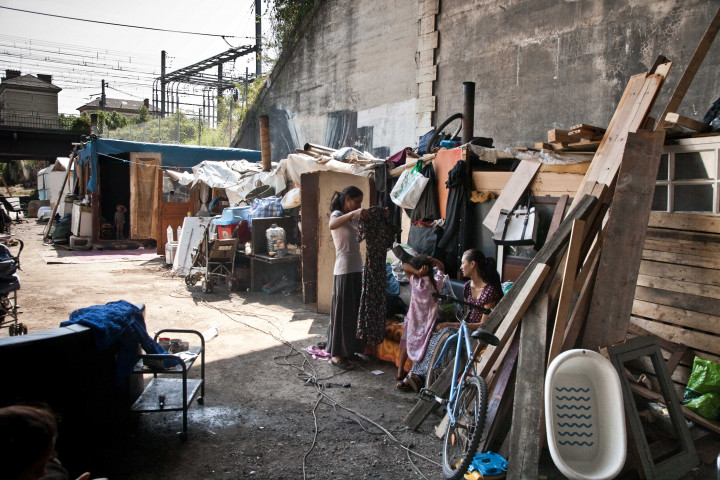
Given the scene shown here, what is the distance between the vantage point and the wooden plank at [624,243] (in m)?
3.90

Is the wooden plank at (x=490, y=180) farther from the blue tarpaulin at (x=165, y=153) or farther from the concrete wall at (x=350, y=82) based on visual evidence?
the blue tarpaulin at (x=165, y=153)

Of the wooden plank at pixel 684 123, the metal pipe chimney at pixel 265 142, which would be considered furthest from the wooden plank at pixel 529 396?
the metal pipe chimney at pixel 265 142

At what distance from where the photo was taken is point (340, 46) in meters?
14.5

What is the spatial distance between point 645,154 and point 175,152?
1443 centimetres

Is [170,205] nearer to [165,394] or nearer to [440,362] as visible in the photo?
[165,394]

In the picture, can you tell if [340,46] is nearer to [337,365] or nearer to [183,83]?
[337,365]

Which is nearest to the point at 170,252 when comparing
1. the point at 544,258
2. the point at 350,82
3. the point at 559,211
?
the point at 350,82

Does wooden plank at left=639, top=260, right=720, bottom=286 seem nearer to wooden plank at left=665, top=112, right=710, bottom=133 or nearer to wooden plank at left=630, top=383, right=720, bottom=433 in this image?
wooden plank at left=630, top=383, right=720, bottom=433

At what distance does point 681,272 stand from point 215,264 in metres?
8.32

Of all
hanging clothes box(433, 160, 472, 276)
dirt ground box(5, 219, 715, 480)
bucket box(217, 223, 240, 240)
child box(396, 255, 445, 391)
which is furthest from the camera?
bucket box(217, 223, 240, 240)

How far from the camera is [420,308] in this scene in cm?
498

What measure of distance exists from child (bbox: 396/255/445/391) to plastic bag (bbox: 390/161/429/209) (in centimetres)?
227

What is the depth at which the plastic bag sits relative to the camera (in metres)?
7.06

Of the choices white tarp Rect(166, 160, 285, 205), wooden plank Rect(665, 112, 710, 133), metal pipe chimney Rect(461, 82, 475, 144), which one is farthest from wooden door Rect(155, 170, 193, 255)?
wooden plank Rect(665, 112, 710, 133)
